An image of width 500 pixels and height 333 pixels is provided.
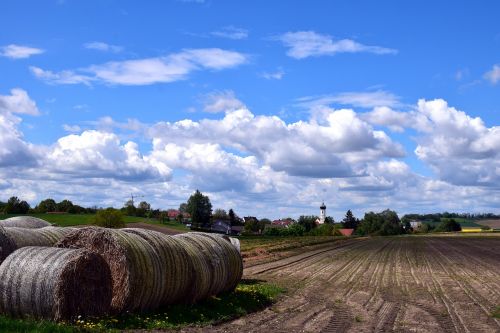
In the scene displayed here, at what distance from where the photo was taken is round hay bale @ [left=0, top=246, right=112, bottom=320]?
12.5 metres

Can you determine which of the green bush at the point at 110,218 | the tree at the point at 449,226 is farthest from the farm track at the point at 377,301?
the tree at the point at 449,226

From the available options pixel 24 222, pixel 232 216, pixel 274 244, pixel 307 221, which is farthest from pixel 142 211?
pixel 24 222

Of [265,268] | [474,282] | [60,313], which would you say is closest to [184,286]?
[60,313]

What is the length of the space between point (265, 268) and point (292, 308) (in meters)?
15.1

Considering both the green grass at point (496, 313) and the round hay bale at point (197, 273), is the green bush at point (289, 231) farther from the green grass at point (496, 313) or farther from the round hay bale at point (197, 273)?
the round hay bale at point (197, 273)

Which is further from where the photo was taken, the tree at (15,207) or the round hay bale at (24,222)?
the tree at (15,207)

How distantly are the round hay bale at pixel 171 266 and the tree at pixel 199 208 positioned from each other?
126 m

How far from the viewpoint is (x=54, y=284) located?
40.8 ft

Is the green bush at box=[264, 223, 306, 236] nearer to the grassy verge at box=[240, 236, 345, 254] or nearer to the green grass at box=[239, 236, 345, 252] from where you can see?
the green grass at box=[239, 236, 345, 252]

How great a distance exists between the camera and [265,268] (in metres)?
32.0

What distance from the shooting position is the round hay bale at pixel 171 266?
14.7 m

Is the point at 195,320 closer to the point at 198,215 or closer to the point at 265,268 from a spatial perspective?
the point at 265,268

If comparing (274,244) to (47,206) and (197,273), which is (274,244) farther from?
(47,206)

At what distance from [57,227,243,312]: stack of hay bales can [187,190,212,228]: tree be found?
125 meters
